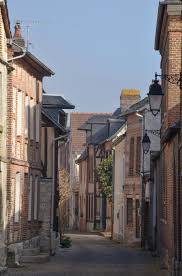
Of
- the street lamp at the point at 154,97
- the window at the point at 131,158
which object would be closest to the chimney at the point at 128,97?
the window at the point at 131,158

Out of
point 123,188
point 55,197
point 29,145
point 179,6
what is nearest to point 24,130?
point 29,145

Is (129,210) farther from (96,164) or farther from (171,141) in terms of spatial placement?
(171,141)

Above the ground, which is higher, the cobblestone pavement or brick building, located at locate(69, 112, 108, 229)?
brick building, located at locate(69, 112, 108, 229)

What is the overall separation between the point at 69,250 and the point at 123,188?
11.5m

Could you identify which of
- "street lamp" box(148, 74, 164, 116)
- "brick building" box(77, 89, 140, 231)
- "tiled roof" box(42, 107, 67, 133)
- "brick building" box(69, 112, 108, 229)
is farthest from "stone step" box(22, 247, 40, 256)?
"brick building" box(69, 112, 108, 229)

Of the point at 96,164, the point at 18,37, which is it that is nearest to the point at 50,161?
the point at 18,37

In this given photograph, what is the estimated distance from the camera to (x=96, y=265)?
1176 inches

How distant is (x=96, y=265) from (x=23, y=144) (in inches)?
191

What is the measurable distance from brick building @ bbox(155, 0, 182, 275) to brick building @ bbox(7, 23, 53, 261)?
15.1 ft

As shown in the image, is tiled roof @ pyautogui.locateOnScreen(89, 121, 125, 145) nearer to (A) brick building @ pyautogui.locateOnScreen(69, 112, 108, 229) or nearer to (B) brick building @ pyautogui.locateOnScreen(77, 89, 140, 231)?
(B) brick building @ pyautogui.locateOnScreen(77, 89, 140, 231)

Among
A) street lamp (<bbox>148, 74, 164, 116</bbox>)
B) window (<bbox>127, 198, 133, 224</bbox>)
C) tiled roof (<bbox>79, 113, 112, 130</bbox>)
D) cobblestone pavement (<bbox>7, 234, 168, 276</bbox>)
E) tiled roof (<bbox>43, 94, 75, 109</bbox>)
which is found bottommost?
cobblestone pavement (<bbox>7, 234, 168, 276</bbox>)

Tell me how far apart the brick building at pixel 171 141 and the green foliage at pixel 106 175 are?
A: 30.2 m

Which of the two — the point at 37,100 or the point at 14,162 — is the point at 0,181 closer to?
the point at 14,162

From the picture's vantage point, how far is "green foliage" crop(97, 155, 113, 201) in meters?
60.1
